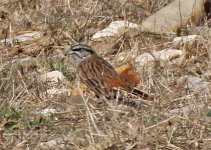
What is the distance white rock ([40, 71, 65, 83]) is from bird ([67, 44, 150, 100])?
6.7 inches

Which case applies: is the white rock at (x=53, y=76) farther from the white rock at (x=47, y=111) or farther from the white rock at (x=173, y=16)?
the white rock at (x=173, y=16)

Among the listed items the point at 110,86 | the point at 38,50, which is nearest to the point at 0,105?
the point at 110,86

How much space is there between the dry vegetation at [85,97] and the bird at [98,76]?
0.12 meters

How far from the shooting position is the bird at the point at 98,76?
21.0ft

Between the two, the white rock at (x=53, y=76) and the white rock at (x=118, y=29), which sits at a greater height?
the white rock at (x=118, y=29)

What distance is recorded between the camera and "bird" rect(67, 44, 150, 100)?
6400 mm

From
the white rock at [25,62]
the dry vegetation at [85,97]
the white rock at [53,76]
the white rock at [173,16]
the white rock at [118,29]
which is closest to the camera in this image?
the dry vegetation at [85,97]

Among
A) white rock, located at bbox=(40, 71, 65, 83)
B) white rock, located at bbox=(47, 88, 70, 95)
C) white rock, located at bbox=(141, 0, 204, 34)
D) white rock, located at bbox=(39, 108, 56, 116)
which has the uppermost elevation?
white rock, located at bbox=(141, 0, 204, 34)

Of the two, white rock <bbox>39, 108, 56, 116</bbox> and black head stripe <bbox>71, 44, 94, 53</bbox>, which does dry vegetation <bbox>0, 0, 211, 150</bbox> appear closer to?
white rock <bbox>39, 108, 56, 116</bbox>

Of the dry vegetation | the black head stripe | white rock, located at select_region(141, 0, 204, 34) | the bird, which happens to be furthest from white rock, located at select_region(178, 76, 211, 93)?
white rock, located at select_region(141, 0, 204, 34)

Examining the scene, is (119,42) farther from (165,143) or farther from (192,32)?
(165,143)

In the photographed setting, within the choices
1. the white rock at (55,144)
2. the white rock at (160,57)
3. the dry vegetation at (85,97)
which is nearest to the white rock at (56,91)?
the dry vegetation at (85,97)

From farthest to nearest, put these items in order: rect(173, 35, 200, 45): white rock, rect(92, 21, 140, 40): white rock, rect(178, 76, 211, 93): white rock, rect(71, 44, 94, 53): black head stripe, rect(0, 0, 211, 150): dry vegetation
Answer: rect(92, 21, 140, 40): white rock < rect(173, 35, 200, 45): white rock < rect(71, 44, 94, 53): black head stripe < rect(178, 76, 211, 93): white rock < rect(0, 0, 211, 150): dry vegetation

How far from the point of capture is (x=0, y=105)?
20.2 feet
